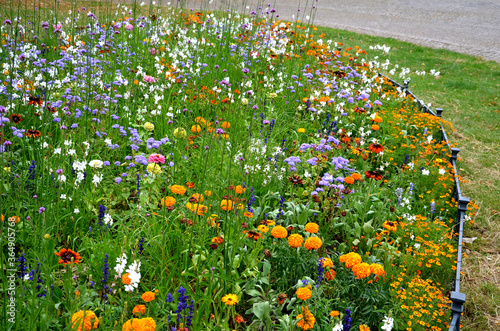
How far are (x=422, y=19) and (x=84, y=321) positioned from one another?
41.9 ft

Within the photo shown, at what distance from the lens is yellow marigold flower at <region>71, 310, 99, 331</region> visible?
167 centimetres

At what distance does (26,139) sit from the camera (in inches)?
126

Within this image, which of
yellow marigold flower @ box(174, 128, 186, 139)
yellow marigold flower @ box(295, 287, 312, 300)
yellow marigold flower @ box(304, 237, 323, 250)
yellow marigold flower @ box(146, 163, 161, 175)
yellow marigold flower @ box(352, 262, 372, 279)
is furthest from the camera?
yellow marigold flower @ box(174, 128, 186, 139)

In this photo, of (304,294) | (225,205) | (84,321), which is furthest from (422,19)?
(84,321)

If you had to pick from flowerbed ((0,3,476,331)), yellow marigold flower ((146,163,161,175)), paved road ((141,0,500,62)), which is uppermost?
paved road ((141,0,500,62))

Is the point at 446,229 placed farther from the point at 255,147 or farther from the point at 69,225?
the point at 69,225

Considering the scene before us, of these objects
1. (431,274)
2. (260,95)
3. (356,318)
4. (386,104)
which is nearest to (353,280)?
(356,318)

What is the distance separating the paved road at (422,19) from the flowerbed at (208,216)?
17.7 feet

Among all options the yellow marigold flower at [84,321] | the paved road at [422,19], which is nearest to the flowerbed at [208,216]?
the yellow marigold flower at [84,321]

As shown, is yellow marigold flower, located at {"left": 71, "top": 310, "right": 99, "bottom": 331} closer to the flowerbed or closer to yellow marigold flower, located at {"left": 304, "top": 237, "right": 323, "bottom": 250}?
the flowerbed

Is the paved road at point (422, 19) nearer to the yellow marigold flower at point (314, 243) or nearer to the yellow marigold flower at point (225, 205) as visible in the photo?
the yellow marigold flower at point (225, 205)

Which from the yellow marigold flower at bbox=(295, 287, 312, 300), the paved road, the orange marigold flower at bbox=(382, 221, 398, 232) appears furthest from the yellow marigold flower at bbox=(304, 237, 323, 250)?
the paved road

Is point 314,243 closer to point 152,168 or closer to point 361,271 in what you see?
point 361,271

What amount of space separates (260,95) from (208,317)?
10.9ft
